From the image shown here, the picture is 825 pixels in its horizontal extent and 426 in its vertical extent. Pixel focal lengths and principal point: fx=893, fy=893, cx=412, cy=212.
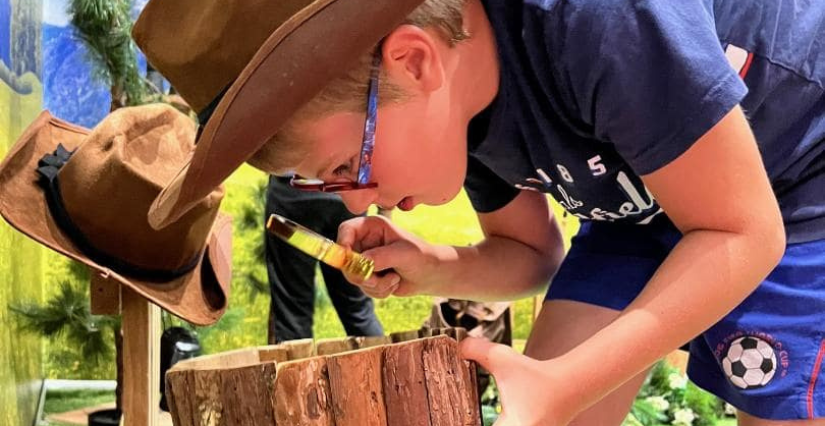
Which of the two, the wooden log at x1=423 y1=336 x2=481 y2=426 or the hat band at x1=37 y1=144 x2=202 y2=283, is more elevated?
the hat band at x1=37 y1=144 x2=202 y2=283

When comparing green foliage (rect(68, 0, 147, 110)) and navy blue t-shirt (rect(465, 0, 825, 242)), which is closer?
navy blue t-shirt (rect(465, 0, 825, 242))

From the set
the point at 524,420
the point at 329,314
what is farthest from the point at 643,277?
the point at 329,314

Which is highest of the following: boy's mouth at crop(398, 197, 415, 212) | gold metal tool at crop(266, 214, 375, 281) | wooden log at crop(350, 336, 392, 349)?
boy's mouth at crop(398, 197, 415, 212)

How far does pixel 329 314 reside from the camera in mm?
3189

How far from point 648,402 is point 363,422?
2.11 metres

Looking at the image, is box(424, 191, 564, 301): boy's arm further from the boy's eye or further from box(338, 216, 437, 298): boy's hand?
the boy's eye

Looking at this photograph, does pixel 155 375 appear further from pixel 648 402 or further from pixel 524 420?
pixel 648 402

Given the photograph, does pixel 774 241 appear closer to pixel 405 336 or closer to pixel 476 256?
pixel 405 336

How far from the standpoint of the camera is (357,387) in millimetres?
804

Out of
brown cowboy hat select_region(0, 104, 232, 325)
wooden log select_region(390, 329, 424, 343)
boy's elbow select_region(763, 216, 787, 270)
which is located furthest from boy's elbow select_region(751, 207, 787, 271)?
brown cowboy hat select_region(0, 104, 232, 325)

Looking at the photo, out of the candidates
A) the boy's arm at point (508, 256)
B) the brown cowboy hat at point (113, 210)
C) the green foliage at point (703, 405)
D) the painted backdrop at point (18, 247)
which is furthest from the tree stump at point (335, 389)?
the green foliage at point (703, 405)

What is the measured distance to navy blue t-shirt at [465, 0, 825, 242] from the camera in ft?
2.74

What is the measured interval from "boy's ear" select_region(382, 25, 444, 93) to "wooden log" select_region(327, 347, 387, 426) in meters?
0.27

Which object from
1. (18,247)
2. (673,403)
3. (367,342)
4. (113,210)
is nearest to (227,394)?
(367,342)
